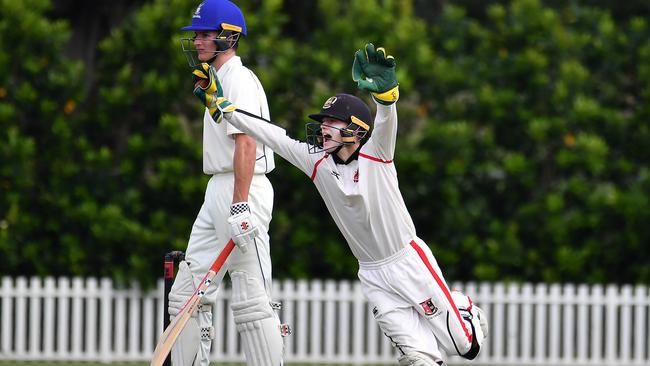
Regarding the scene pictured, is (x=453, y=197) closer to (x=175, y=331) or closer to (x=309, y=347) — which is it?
(x=309, y=347)

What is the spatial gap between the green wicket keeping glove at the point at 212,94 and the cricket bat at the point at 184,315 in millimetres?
674

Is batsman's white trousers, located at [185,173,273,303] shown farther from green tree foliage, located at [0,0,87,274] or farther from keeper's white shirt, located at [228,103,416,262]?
green tree foliage, located at [0,0,87,274]

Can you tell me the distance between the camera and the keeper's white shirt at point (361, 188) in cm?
554

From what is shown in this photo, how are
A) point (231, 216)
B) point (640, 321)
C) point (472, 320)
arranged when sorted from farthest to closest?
point (640, 321) < point (231, 216) < point (472, 320)

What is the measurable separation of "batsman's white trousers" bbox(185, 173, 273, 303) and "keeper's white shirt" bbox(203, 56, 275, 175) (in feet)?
0.23

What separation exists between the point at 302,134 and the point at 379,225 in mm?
4085

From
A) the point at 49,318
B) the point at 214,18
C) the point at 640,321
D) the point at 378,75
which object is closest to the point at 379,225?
the point at 378,75

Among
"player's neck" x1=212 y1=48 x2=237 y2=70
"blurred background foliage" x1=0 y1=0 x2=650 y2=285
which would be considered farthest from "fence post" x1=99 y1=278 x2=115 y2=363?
"player's neck" x1=212 y1=48 x2=237 y2=70

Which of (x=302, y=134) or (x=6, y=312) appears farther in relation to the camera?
(x=6, y=312)

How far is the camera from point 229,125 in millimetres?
6055

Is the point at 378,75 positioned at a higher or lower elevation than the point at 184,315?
higher

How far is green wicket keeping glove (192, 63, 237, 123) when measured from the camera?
18.3 feet

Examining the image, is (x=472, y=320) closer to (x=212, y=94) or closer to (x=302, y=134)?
(x=212, y=94)

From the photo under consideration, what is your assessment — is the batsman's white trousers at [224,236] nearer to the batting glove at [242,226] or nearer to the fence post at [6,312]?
the batting glove at [242,226]
